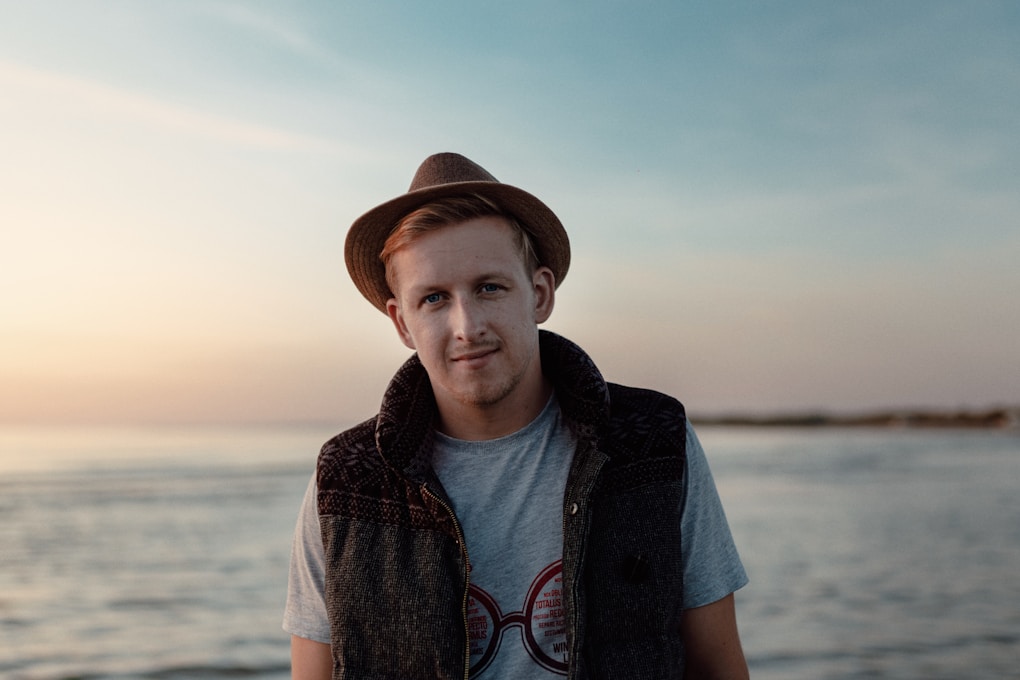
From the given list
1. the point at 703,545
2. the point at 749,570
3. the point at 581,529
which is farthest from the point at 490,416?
the point at 749,570

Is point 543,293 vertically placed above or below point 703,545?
above

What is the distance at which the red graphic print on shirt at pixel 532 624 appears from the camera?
7.99 ft

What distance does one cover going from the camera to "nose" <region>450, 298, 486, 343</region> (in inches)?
96.2

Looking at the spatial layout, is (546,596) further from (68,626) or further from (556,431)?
(68,626)

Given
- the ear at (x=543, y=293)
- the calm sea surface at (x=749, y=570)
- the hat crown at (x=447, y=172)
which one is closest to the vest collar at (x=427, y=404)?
the ear at (x=543, y=293)

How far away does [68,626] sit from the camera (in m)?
7.41

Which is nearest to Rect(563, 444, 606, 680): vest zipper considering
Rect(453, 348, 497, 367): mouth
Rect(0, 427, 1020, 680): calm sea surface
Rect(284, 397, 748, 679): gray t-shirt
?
Rect(284, 397, 748, 679): gray t-shirt

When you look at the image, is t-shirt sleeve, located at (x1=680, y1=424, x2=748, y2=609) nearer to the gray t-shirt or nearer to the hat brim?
the gray t-shirt

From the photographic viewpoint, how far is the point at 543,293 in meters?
2.77

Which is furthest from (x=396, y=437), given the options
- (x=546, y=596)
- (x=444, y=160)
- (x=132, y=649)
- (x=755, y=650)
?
(x=132, y=649)

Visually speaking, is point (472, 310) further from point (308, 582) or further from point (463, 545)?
point (308, 582)

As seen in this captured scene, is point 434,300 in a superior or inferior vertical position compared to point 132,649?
superior

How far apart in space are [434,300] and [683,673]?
4.03 feet

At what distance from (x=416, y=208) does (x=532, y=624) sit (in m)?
1.17
